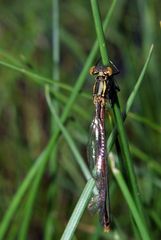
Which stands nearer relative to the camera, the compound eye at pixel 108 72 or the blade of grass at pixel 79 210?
the blade of grass at pixel 79 210

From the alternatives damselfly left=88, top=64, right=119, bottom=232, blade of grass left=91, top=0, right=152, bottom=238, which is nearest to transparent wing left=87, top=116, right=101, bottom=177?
damselfly left=88, top=64, right=119, bottom=232

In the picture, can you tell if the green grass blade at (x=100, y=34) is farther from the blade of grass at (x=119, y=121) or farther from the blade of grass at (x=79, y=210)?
the blade of grass at (x=79, y=210)

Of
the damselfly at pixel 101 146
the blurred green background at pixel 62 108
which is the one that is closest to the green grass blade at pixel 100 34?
the damselfly at pixel 101 146

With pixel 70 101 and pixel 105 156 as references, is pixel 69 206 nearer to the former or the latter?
pixel 70 101

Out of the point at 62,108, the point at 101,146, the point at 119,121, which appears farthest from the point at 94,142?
the point at 62,108

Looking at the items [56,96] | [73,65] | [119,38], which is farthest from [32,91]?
[56,96]

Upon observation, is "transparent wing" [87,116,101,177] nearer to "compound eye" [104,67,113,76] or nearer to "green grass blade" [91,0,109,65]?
"compound eye" [104,67,113,76]

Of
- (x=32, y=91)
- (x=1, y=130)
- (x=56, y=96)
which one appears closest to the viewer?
(x=56, y=96)
